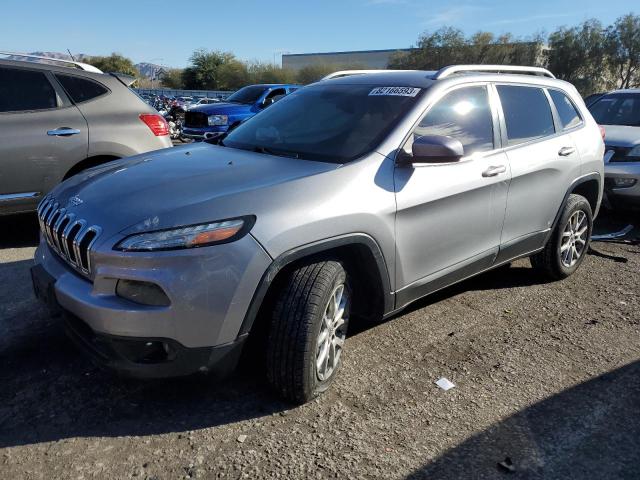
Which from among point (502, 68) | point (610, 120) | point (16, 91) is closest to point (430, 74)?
point (502, 68)

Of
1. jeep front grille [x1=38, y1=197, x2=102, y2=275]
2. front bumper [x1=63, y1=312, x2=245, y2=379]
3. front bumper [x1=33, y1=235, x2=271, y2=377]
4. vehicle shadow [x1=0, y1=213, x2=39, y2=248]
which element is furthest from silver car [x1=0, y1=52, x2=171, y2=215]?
front bumper [x1=63, y1=312, x2=245, y2=379]

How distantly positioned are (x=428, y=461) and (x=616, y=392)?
4.34 feet

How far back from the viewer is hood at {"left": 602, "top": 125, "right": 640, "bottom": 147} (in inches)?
263

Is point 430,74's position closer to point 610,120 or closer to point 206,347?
point 206,347

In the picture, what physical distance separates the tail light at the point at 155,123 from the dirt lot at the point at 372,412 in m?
2.33

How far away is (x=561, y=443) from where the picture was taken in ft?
8.51

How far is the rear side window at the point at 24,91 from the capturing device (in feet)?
16.5

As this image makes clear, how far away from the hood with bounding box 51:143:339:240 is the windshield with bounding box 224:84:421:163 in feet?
0.65

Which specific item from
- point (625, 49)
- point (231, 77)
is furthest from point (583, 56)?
point (231, 77)

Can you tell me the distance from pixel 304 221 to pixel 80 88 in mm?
3833

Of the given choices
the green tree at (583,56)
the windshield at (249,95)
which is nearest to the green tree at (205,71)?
the green tree at (583,56)

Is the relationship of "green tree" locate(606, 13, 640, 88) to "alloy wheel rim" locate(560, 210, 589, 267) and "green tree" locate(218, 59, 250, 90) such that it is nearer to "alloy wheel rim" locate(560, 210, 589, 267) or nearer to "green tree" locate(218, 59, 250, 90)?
"green tree" locate(218, 59, 250, 90)

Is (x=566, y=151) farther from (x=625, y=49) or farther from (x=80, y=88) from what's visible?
(x=625, y=49)

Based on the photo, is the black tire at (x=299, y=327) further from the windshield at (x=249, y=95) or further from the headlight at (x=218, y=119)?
the windshield at (x=249, y=95)
